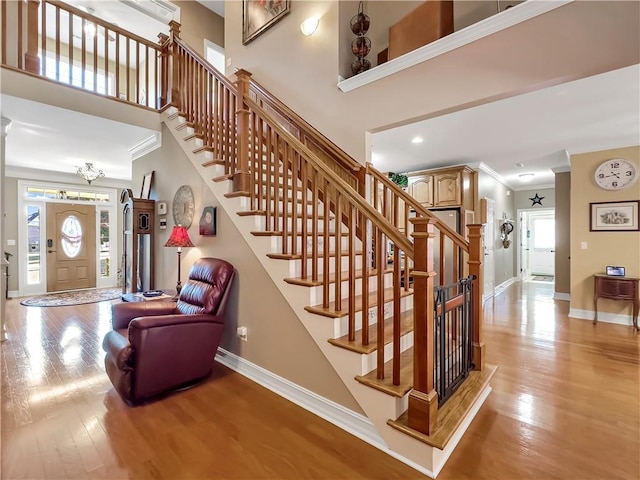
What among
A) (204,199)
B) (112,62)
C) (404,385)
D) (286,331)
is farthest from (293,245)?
(112,62)

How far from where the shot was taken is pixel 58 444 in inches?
70.2

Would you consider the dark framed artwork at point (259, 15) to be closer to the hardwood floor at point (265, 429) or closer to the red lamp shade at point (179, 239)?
the red lamp shade at point (179, 239)

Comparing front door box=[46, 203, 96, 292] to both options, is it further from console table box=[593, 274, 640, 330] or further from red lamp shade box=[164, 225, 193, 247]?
console table box=[593, 274, 640, 330]

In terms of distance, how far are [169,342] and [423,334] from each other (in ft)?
5.90

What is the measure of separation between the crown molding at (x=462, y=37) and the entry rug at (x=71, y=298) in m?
6.04

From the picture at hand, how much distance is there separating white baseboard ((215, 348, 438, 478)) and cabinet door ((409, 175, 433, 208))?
4427 millimetres

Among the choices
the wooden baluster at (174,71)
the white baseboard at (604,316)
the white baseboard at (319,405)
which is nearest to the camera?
the white baseboard at (319,405)

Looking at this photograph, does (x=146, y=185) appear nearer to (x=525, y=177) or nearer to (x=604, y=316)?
(x=604, y=316)

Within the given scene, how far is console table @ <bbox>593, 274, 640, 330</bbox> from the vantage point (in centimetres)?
416

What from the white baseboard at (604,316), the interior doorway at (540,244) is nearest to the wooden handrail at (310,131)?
the white baseboard at (604,316)

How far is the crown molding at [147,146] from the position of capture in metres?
4.19

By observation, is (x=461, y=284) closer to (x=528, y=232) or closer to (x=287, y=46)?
(x=287, y=46)

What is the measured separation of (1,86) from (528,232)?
495 inches

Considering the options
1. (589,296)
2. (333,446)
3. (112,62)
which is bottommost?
(333,446)
